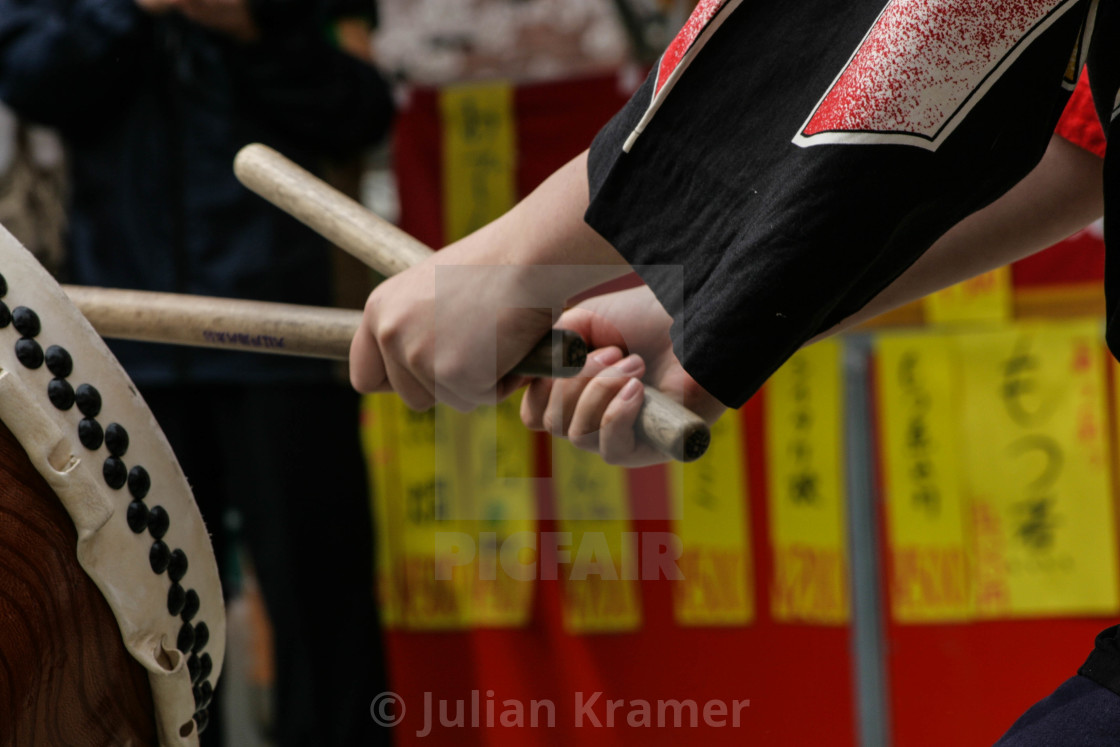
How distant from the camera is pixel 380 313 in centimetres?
69

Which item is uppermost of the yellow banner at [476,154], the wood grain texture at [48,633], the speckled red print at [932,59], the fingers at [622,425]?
the yellow banner at [476,154]

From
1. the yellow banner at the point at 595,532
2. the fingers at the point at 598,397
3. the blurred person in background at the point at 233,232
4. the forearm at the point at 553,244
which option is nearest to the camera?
the forearm at the point at 553,244

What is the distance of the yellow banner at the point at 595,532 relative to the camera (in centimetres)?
194

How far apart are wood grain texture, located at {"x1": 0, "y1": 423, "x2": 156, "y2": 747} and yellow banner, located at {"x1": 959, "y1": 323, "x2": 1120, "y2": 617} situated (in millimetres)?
1540

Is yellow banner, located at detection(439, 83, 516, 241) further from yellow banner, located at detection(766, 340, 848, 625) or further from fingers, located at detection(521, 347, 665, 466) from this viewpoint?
fingers, located at detection(521, 347, 665, 466)

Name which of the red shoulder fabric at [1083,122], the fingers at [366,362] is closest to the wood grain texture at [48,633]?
the fingers at [366,362]

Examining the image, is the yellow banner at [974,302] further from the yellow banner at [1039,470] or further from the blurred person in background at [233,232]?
the blurred person in background at [233,232]

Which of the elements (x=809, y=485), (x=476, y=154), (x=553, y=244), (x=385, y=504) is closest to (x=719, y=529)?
(x=809, y=485)

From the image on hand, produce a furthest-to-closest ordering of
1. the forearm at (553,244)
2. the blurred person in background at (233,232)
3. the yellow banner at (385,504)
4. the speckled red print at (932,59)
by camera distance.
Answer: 1. the yellow banner at (385,504)
2. the blurred person in background at (233,232)
3. the forearm at (553,244)
4. the speckled red print at (932,59)

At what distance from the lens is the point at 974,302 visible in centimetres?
173

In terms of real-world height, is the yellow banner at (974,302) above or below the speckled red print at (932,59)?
above

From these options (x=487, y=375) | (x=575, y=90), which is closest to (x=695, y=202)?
(x=487, y=375)

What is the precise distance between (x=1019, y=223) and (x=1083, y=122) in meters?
0.08

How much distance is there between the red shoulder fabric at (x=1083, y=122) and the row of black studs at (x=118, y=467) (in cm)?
62
